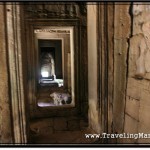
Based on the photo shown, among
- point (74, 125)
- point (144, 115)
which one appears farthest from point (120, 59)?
point (74, 125)

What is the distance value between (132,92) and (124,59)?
A: 1.22 feet

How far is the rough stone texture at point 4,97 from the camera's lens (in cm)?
236

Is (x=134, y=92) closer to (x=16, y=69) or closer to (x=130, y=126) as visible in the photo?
(x=130, y=126)

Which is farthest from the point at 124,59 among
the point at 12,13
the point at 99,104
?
the point at 12,13

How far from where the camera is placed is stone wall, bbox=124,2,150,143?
212 centimetres

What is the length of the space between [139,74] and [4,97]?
1.42m

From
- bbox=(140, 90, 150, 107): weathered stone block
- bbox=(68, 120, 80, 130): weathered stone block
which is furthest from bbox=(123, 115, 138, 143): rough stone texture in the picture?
bbox=(68, 120, 80, 130): weathered stone block

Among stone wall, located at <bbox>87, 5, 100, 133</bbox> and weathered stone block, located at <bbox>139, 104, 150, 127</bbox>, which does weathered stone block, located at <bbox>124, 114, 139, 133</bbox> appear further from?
stone wall, located at <bbox>87, 5, 100, 133</bbox>

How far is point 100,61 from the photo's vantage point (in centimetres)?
276

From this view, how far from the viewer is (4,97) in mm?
2424

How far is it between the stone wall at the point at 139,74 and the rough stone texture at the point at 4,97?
127 centimetres

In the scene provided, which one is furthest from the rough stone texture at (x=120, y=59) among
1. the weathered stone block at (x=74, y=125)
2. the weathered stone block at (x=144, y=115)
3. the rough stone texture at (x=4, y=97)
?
the weathered stone block at (x=74, y=125)

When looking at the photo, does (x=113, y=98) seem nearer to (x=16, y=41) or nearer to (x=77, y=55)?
(x=16, y=41)

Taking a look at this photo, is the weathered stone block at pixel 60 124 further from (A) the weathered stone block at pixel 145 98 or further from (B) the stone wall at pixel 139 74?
(A) the weathered stone block at pixel 145 98
